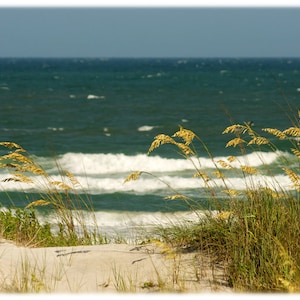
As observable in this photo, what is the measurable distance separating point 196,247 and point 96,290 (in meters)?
1.11

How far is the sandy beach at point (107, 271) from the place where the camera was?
4.66 meters

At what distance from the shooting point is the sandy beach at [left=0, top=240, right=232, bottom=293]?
4664 mm

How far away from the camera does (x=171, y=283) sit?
4828 millimetres

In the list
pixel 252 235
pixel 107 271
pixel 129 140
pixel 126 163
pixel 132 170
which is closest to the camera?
pixel 252 235

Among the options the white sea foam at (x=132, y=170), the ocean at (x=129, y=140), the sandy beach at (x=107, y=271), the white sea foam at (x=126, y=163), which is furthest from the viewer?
the white sea foam at (x=126, y=163)

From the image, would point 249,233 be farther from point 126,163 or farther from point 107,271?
Answer: point 126,163

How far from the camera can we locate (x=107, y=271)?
16.9ft

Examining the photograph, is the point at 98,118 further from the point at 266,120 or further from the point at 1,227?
the point at 1,227

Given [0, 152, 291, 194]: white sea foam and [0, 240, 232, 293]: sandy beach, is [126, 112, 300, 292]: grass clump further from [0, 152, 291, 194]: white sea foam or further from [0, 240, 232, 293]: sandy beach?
[0, 152, 291, 194]: white sea foam

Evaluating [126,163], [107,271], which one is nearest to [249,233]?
[107,271]

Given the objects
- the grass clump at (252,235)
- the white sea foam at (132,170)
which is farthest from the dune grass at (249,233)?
the white sea foam at (132,170)

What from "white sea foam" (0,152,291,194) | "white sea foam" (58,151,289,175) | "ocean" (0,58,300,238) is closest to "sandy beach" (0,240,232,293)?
"ocean" (0,58,300,238)

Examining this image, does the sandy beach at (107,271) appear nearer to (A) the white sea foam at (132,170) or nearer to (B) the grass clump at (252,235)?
(B) the grass clump at (252,235)

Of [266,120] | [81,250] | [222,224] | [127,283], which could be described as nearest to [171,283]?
[127,283]
